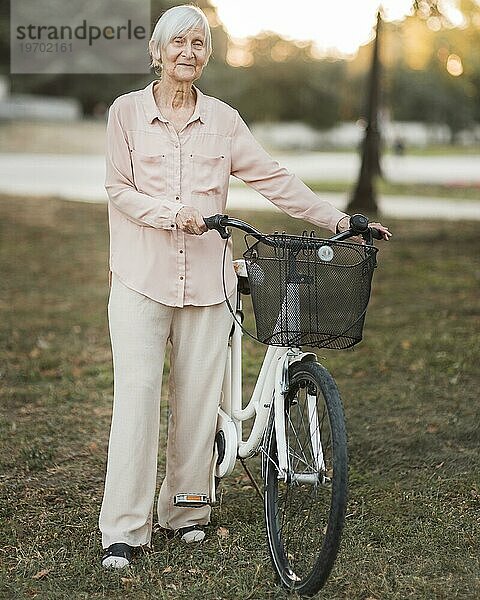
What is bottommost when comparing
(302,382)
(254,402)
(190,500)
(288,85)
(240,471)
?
(288,85)

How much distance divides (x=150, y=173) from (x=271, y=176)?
1.52ft

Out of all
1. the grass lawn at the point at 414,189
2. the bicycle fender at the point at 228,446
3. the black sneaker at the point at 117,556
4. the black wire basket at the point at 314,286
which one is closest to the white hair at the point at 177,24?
the black wire basket at the point at 314,286

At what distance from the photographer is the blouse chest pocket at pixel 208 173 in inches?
148

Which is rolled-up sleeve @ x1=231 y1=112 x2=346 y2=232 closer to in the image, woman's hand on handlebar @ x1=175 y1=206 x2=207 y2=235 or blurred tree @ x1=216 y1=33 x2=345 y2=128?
woman's hand on handlebar @ x1=175 y1=206 x2=207 y2=235

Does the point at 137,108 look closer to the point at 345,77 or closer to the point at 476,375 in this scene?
the point at 476,375

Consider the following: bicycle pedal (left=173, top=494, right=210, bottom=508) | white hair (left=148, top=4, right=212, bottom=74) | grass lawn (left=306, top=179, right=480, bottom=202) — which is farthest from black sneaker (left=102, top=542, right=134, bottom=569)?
grass lawn (left=306, top=179, right=480, bottom=202)

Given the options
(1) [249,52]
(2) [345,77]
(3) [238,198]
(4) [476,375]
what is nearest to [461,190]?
(3) [238,198]

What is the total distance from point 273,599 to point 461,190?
2051 centimetres

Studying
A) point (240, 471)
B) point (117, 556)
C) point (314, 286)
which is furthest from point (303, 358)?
point (240, 471)

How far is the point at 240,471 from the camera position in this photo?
17.0ft

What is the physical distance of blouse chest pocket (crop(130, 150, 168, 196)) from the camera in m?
3.71

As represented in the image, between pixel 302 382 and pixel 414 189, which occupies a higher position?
pixel 302 382

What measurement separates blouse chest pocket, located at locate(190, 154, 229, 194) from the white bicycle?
0.27 m

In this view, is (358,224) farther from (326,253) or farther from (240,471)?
(240,471)
